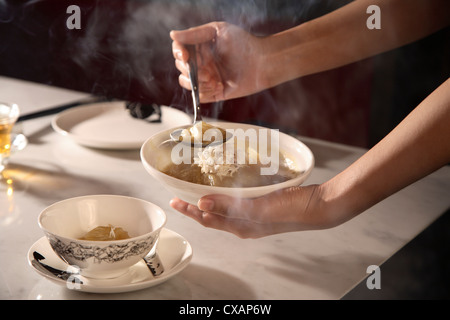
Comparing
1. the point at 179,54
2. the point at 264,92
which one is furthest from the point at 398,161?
the point at 264,92

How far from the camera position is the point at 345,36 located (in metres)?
1.35

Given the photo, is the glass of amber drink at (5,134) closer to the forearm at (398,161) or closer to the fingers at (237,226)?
the fingers at (237,226)

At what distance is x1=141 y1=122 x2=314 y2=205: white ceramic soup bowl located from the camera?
0.91 meters

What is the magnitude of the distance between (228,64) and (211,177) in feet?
1.72

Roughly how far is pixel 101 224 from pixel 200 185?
0.64 feet

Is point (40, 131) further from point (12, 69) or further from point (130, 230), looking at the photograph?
point (12, 69)

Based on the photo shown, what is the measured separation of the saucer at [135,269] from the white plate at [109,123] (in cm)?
58

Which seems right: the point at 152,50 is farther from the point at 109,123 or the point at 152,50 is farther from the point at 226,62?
the point at 226,62

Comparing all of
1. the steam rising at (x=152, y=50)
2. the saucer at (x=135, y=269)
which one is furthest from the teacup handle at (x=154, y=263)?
the steam rising at (x=152, y=50)

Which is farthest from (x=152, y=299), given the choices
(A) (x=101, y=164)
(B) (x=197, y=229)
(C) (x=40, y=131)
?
(C) (x=40, y=131)

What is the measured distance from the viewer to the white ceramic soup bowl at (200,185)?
0.91 meters

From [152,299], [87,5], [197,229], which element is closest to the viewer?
[152,299]

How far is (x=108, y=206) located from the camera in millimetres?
926

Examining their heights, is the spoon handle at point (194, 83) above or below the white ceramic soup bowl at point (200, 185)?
above
